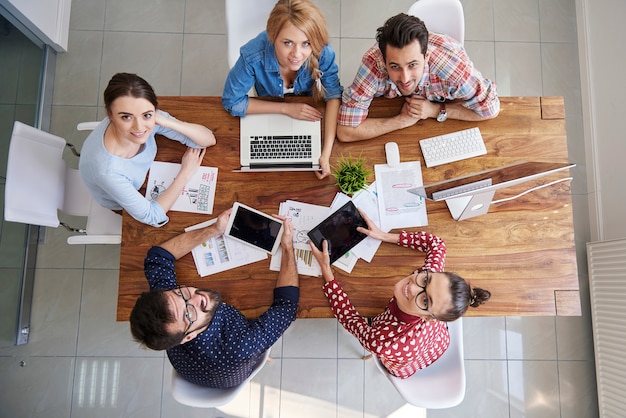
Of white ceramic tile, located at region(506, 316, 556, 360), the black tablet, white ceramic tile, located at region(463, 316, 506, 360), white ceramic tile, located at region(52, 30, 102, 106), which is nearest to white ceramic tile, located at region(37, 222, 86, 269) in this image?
white ceramic tile, located at region(52, 30, 102, 106)

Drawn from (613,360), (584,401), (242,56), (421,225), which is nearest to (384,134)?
(421,225)

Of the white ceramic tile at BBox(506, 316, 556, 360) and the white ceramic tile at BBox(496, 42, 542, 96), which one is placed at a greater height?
the white ceramic tile at BBox(496, 42, 542, 96)

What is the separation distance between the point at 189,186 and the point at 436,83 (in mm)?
1258

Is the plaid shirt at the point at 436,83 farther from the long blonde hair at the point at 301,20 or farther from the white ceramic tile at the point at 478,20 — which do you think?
the white ceramic tile at the point at 478,20

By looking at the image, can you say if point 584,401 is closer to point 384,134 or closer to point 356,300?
point 356,300

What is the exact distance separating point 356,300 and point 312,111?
0.93 metres

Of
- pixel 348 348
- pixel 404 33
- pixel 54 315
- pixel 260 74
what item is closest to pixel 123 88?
pixel 260 74

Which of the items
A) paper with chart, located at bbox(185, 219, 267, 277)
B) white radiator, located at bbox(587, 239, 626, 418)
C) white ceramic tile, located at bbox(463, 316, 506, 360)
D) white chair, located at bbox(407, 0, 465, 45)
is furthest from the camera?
white ceramic tile, located at bbox(463, 316, 506, 360)

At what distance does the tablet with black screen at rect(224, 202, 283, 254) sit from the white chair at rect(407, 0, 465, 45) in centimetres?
129

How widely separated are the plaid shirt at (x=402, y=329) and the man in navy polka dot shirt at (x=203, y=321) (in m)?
0.22

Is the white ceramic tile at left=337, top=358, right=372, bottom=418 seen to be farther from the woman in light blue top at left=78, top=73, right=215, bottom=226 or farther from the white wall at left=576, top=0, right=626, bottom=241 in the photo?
the white wall at left=576, top=0, right=626, bottom=241

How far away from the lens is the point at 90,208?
2.17 meters

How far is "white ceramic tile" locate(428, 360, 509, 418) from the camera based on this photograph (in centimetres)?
268

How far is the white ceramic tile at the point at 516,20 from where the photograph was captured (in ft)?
9.90
